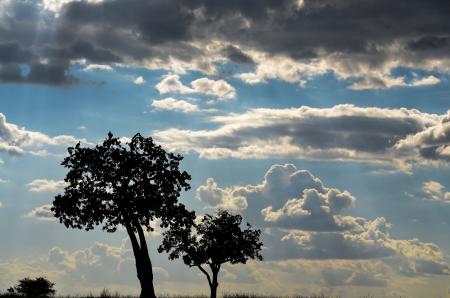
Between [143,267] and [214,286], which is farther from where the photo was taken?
[214,286]

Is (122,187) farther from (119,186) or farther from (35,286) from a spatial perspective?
(35,286)

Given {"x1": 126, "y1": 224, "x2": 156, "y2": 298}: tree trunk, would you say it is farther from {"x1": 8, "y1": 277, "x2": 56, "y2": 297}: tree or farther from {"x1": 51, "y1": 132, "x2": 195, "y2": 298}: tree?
{"x1": 8, "y1": 277, "x2": 56, "y2": 297}: tree

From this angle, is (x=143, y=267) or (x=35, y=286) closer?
(x=143, y=267)

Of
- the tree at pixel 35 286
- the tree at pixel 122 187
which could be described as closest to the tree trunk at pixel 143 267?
the tree at pixel 122 187

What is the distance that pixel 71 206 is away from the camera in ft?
192

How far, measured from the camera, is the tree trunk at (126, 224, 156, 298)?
55.5m

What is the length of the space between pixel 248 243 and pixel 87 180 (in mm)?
23821

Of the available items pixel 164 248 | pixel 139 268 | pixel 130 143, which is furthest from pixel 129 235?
pixel 164 248

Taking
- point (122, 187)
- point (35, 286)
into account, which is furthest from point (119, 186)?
point (35, 286)

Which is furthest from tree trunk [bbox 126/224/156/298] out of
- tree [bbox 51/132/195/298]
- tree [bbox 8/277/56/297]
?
tree [bbox 8/277/56/297]

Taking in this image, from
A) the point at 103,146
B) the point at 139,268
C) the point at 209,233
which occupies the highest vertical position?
the point at 103,146

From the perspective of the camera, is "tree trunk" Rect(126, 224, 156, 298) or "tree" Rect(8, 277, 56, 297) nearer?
"tree trunk" Rect(126, 224, 156, 298)

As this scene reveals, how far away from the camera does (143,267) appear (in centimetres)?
5588

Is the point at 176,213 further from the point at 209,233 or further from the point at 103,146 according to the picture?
the point at 209,233
